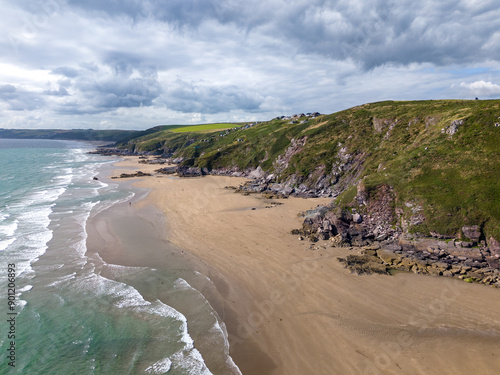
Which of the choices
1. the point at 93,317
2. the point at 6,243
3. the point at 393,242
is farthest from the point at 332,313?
the point at 6,243

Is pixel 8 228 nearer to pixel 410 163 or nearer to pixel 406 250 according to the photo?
pixel 406 250

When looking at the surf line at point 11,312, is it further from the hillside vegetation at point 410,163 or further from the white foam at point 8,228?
the hillside vegetation at point 410,163

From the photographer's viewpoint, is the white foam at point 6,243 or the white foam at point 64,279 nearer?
the white foam at point 64,279

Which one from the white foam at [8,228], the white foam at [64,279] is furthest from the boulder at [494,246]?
the white foam at [8,228]

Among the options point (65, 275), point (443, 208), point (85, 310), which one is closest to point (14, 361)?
point (85, 310)

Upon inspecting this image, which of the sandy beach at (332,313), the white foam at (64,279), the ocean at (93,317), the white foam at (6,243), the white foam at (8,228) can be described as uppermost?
the white foam at (8,228)

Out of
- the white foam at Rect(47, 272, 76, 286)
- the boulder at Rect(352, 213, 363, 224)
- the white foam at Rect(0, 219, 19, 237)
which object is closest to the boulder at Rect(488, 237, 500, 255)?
the boulder at Rect(352, 213, 363, 224)
